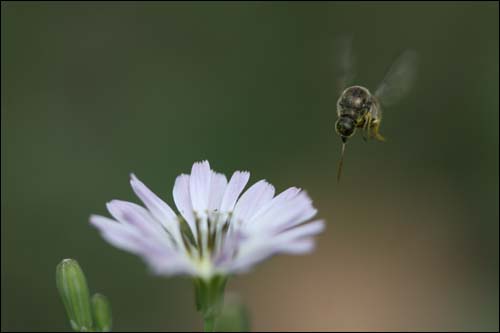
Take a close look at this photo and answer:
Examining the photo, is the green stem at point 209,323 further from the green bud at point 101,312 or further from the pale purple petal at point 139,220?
the green bud at point 101,312

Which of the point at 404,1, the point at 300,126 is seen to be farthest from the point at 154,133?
the point at 404,1

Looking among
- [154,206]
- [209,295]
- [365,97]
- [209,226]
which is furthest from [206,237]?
[365,97]

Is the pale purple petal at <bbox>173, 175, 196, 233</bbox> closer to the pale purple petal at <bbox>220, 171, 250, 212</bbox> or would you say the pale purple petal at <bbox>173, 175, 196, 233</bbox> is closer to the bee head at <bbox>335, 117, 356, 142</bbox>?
Result: the pale purple petal at <bbox>220, 171, 250, 212</bbox>

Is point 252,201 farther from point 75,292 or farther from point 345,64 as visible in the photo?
point 345,64

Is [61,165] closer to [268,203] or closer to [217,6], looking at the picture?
[217,6]

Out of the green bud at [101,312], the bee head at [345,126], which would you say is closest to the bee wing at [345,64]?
the bee head at [345,126]

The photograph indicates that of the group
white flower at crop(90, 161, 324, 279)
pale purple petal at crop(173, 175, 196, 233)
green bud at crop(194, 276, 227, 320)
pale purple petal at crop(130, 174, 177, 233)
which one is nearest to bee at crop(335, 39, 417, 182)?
white flower at crop(90, 161, 324, 279)

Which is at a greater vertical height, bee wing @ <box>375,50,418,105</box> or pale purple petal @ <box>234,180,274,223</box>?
bee wing @ <box>375,50,418,105</box>
